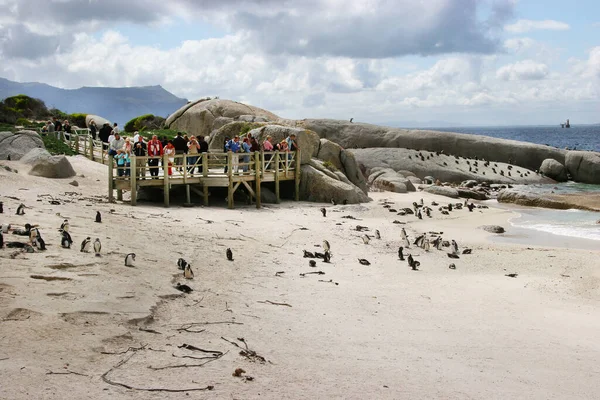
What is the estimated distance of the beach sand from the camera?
724 centimetres

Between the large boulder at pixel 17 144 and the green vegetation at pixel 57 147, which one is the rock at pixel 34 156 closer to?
the large boulder at pixel 17 144

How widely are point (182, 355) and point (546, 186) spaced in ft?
124

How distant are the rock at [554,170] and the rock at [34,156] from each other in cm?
3381

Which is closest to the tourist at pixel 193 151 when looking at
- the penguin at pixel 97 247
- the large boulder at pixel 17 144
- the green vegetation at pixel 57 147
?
the large boulder at pixel 17 144

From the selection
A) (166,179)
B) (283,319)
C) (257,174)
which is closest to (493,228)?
(257,174)

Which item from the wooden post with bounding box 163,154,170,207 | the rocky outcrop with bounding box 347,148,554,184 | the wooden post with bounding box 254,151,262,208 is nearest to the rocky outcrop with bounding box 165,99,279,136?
the rocky outcrop with bounding box 347,148,554,184

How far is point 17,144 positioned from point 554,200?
23.9 meters

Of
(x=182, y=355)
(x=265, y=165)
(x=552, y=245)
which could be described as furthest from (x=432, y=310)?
(x=265, y=165)

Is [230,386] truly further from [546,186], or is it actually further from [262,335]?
[546,186]

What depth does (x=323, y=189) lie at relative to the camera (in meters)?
26.1

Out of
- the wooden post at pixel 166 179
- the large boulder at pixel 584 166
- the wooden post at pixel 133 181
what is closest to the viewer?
the wooden post at pixel 133 181

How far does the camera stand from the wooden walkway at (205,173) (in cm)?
2177

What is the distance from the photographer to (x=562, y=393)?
784cm

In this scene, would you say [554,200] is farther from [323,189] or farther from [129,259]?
[129,259]
